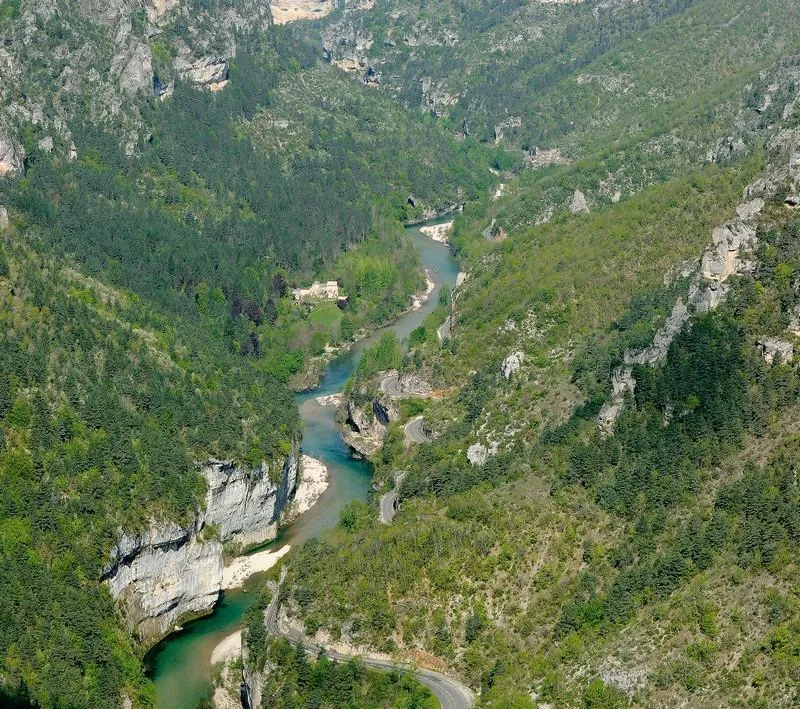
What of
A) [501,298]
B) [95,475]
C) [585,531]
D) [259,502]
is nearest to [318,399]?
[501,298]

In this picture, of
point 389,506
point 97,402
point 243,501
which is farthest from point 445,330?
point 97,402

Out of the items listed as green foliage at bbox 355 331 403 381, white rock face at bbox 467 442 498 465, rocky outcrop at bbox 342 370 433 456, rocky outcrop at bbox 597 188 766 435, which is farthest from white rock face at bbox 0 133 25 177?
rocky outcrop at bbox 597 188 766 435

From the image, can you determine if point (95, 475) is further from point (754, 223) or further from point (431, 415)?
point (754, 223)

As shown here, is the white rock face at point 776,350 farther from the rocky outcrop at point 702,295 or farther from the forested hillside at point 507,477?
the rocky outcrop at point 702,295

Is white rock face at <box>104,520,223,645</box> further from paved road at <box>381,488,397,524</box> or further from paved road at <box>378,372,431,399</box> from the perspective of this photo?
paved road at <box>378,372,431,399</box>

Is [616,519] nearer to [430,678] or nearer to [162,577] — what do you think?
[430,678]

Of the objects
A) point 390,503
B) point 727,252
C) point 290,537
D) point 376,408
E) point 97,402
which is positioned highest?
point 97,402
